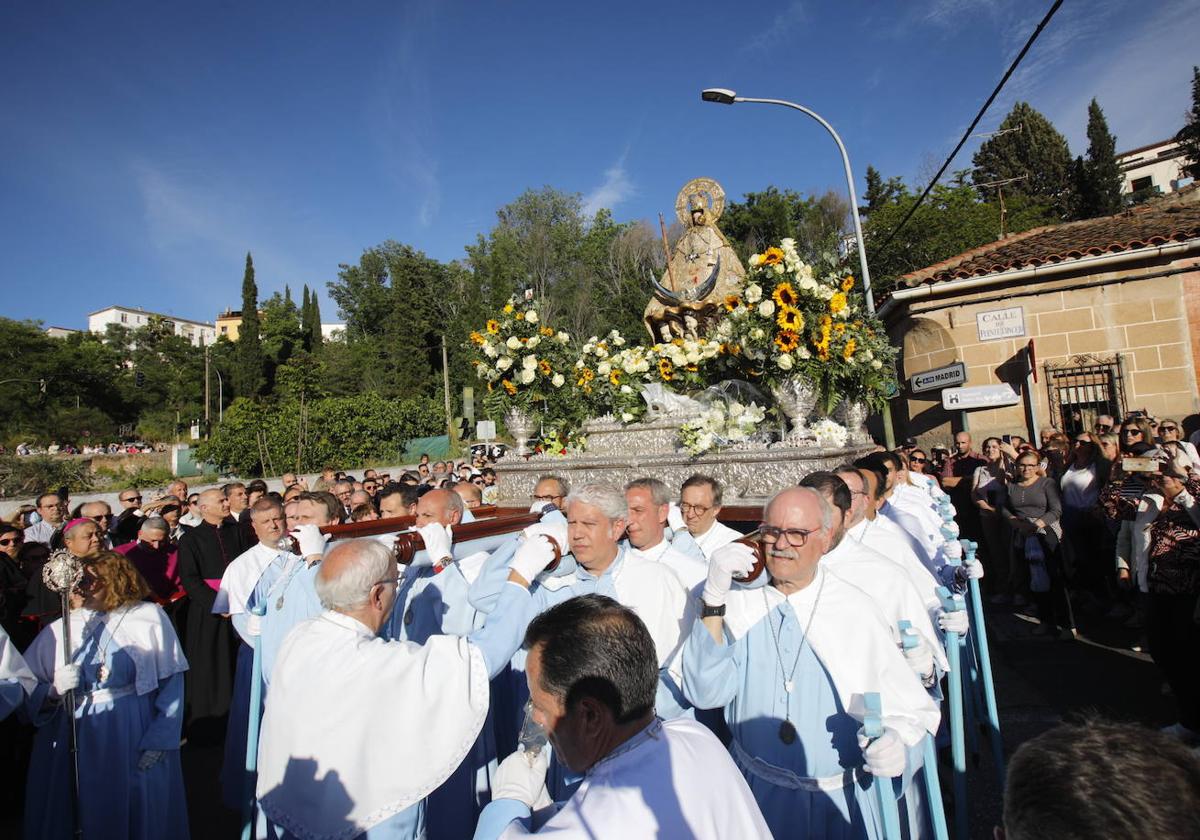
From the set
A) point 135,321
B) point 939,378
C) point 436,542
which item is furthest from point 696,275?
point 135,321

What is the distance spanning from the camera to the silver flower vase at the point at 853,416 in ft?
23.7

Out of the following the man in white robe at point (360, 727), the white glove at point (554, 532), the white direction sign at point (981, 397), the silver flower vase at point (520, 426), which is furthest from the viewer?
the white direction sign at point (981, 397)

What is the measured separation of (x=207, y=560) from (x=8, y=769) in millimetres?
1833

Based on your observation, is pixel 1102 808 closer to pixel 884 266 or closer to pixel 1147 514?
pixel 1147 514

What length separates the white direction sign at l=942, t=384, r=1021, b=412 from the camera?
41.1 feet

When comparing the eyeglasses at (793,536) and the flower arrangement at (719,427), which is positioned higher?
the flower arrangement at (719,427)

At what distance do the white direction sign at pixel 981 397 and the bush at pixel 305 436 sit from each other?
70.2ft

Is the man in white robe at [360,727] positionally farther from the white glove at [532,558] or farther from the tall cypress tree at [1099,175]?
the tall cypress tree at [1099,175]

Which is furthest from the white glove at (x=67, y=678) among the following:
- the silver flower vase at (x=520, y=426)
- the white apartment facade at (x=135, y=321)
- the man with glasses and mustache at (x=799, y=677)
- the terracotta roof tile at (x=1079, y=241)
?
the white apartment facade at (x=135, y=321)

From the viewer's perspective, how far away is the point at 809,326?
645cm

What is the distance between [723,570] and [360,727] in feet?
4.38

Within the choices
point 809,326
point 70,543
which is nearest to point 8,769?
point 70,543

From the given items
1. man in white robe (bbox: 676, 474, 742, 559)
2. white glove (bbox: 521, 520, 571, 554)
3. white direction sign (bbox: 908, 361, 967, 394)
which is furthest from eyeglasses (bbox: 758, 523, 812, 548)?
white direction sign (bbox: 908, 361, 967, 394)

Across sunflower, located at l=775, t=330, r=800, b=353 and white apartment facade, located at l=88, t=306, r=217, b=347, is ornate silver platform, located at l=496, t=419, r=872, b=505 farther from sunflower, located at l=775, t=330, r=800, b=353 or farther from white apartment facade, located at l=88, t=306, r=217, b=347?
white apartment facade, located at l=88, t=306, r=217, b=347
